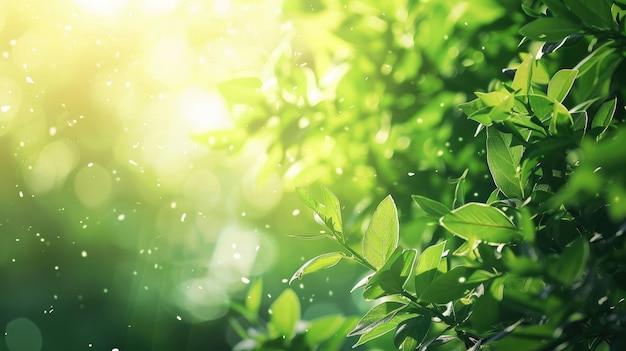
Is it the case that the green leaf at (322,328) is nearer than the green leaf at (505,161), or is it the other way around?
the green leaf at (322,328)

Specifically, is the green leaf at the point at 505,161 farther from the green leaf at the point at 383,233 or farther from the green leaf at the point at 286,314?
the green leaf at the point at 286,314

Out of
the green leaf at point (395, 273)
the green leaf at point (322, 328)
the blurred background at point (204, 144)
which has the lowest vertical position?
the blurred background at point (204, 144)

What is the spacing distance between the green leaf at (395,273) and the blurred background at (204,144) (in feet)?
0.33

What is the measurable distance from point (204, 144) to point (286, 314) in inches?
21.7

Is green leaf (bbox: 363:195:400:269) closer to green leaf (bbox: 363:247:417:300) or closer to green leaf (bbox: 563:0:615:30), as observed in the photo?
green leaf (bbox: 363:247:417:300)

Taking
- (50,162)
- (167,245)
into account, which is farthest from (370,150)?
(50,162)

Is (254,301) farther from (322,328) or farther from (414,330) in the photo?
(414,330)

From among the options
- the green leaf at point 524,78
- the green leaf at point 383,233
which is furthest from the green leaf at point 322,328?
the green leaf at point 524,78

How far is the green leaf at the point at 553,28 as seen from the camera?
0.38 metres

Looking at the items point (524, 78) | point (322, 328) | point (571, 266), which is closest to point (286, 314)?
point (322, 328)

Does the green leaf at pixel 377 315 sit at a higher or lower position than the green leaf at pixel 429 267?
lower

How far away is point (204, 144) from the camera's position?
795 millimetres

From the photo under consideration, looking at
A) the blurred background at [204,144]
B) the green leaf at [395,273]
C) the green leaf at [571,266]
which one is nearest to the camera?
the green leaf at [571,266]

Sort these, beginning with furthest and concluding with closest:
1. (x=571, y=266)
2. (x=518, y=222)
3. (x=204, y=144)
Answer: (x=204, y=144)
(x=518, y=222)
(x=571, y=266)
